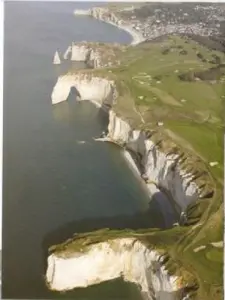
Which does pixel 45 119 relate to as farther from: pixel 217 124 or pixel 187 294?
pixel 187 294

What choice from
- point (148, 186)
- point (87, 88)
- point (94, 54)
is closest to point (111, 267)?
point (148, 186)

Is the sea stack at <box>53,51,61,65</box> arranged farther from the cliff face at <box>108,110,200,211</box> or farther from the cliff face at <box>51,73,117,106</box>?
the cliff face at <box>108,110,200,211</box>

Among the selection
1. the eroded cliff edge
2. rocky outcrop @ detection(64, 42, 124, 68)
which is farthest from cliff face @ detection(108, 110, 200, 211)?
rocky outcrop @ detection(64, 42, 124, 68)

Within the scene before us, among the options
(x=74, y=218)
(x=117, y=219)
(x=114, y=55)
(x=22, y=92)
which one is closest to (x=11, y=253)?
(x=74, y=218)

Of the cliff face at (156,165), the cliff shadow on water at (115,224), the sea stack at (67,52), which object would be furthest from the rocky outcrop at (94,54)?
the cliff shadow on water at (115,224)

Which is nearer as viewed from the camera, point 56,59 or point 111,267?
point 111,267

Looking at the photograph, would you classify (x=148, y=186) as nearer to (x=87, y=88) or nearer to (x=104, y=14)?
(x=87, y=88)

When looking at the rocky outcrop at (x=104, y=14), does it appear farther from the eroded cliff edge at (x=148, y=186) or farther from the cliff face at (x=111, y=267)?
the cliff face at (x=111, y=267)
